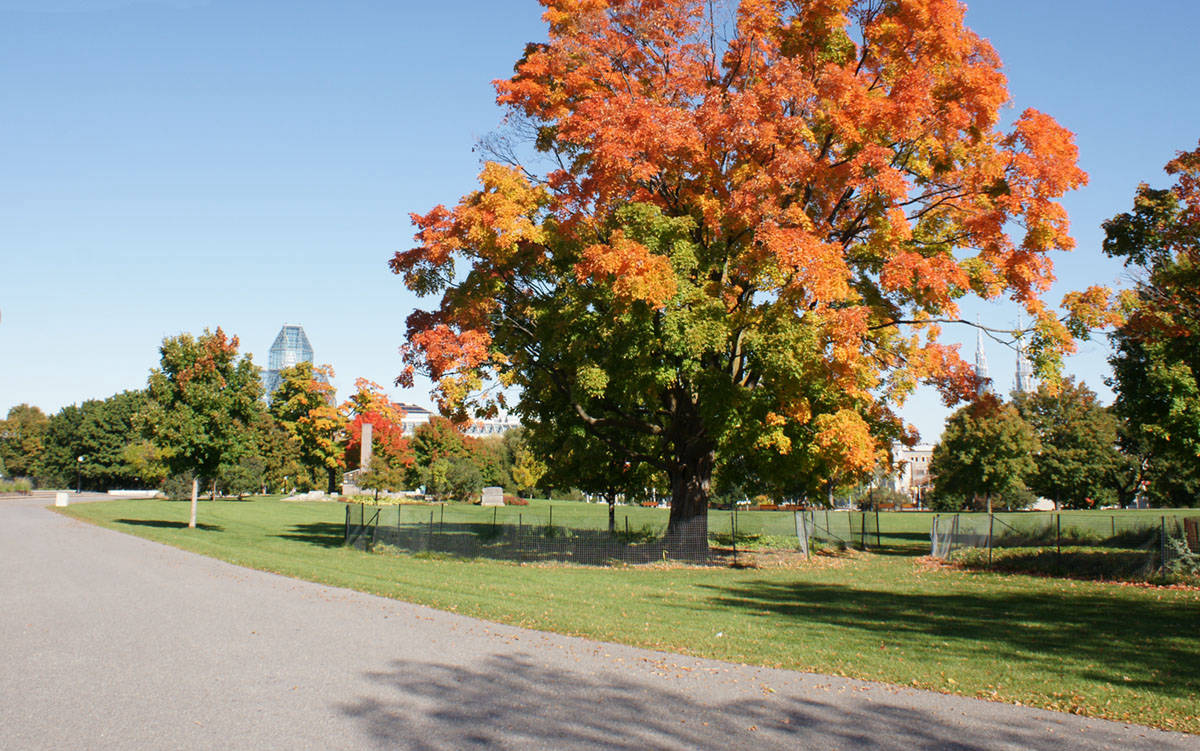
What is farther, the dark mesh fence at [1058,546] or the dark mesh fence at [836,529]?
the dark mesh fence at [836,529]

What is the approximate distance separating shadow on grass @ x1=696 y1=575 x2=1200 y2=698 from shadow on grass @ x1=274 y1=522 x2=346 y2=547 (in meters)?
16.9

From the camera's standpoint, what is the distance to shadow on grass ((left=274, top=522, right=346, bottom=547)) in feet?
92.7

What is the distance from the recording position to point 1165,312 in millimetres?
17984

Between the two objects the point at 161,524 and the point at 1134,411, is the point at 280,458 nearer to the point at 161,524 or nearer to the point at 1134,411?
the point at 161,524

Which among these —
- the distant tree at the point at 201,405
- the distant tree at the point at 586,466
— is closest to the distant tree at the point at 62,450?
the distant tree at the point at 201,405

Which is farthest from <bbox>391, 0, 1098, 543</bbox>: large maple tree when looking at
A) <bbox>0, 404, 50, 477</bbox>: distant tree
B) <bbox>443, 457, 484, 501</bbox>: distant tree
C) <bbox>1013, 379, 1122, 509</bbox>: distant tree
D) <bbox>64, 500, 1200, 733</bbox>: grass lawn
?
<bbox>0, 404, 50, 477</bbox>: distant tree

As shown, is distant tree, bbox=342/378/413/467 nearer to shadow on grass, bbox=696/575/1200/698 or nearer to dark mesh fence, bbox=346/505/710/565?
dark mesh fence, bbox=346/505/710/565

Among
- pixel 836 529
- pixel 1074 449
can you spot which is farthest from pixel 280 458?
pixel 1074 449

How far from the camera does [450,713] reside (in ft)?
21.4

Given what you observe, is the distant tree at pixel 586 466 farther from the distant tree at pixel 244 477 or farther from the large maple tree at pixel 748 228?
the distant tree at pixel 244 477

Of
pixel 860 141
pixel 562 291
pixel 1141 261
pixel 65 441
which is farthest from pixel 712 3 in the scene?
pixel 65 441

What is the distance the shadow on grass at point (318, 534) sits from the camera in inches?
1112

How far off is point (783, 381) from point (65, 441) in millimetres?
93198

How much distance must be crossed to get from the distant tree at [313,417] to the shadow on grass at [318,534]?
37.9 meters
